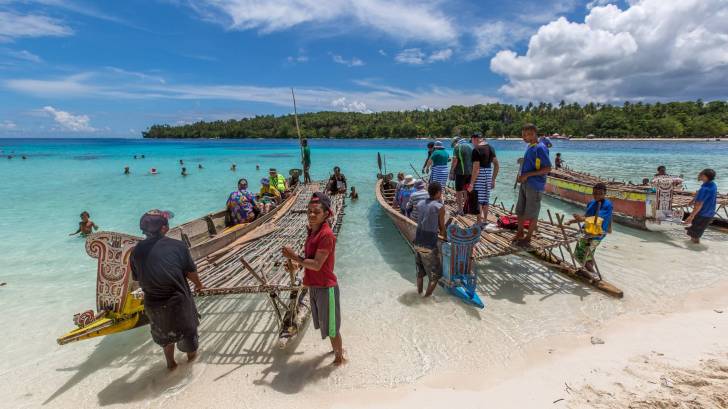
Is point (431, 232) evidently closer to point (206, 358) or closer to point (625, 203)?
point (206, 358)

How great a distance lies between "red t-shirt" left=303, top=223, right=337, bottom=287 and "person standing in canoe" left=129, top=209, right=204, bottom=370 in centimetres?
128

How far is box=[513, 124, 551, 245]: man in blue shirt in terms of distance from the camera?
5.35 meters

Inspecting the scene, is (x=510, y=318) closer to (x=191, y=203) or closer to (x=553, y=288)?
(x=553, y=288)

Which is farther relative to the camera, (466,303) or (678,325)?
(466,303)

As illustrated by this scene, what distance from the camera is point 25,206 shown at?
1596 centimetres

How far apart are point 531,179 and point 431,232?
2016mm

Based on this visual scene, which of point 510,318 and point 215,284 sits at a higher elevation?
point 215,284

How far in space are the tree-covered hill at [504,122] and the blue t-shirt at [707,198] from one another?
201 ft

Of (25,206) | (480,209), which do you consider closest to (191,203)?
(25,206)

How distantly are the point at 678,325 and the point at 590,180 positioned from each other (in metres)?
12.0

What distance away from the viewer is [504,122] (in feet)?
363

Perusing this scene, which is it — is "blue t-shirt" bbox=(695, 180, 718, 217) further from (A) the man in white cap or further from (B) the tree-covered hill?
(B) the tree-covered hill

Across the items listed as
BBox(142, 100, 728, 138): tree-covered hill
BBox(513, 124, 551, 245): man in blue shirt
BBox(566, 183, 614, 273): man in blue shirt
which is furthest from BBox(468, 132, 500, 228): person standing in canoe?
BBox(142, 100, 728, 138): tree-covered hill

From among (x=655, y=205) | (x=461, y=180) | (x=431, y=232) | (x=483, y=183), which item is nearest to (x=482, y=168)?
(x=483, y=183)
